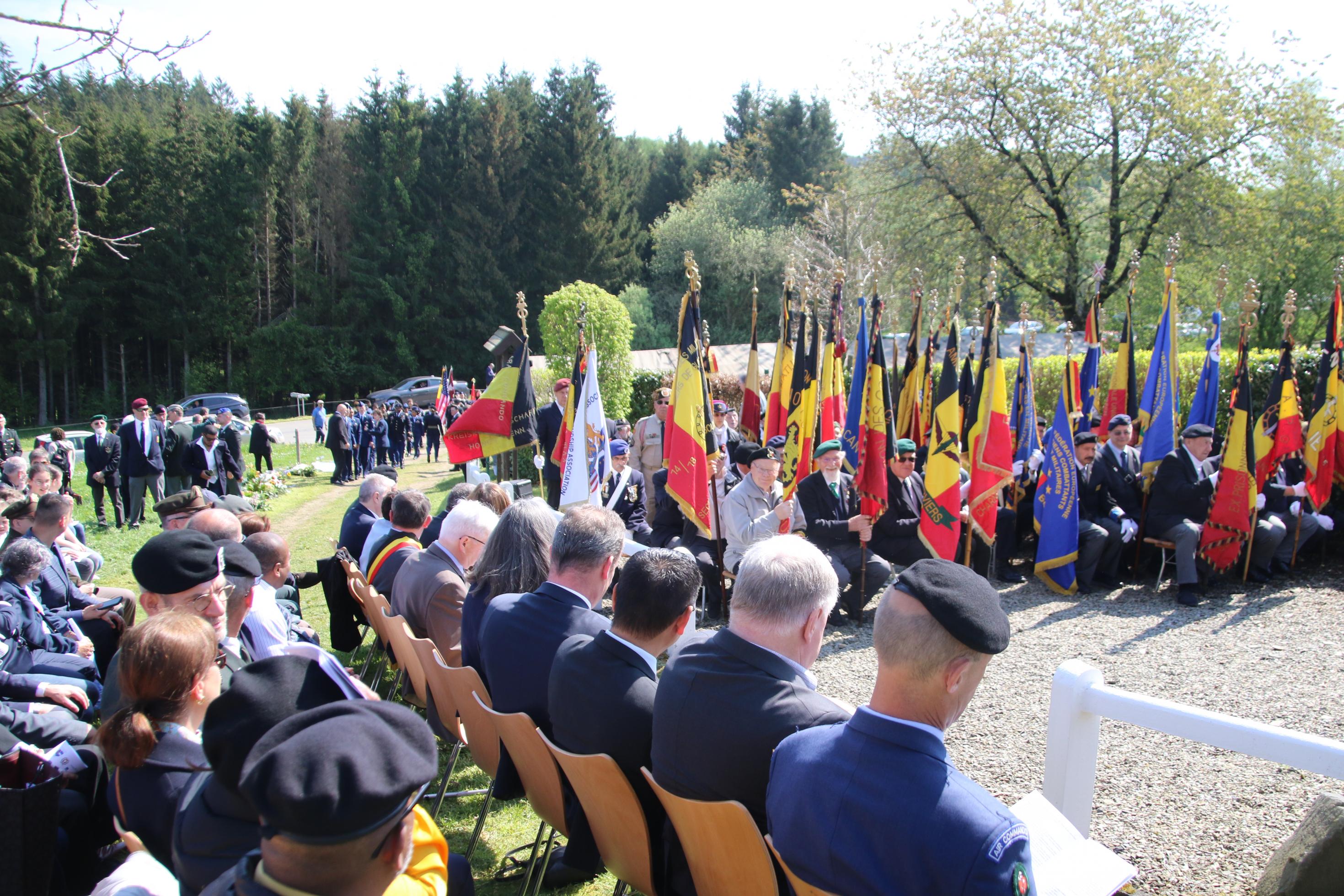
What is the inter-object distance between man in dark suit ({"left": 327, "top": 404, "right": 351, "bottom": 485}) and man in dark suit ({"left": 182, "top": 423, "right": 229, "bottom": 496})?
435 cm

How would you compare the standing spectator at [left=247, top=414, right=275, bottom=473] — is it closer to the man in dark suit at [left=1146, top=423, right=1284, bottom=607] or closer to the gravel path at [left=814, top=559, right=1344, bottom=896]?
the gravel path at [left=814, top=559, right=1344, bottom=896]

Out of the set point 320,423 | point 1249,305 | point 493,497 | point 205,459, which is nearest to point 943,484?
point 1249,305

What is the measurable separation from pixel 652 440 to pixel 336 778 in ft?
29.0

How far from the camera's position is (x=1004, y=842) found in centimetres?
162

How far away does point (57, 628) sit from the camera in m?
4.73

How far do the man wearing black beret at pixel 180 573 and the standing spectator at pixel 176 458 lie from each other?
421 inches

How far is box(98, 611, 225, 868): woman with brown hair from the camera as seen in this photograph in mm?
2139

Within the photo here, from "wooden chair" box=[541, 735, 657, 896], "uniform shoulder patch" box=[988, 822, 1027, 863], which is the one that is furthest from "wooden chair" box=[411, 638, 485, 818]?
"uniform shoulder patch" box=[988, 822, 1027, 863]

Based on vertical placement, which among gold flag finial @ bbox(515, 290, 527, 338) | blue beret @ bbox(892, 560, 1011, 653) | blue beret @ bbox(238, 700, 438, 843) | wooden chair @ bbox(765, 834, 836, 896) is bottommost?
wooden chair @ bbox(765, 834, 836, 896)

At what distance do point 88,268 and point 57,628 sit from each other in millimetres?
40477

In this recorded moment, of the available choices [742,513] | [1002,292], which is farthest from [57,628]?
[1002,292]

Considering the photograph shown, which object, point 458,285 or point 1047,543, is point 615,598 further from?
point 458,285

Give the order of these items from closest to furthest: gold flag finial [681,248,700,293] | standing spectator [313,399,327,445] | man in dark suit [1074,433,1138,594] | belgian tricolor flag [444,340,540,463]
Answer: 1. gold flag finial [681,248,700,293]
2. man in dark suit [1074,433,1138,594]
3. belgian tricolor flag [444,340,540,463]
4. standing spectator [313,399,327,445]

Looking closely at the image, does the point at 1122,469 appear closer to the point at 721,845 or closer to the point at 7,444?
the point at 721,845
